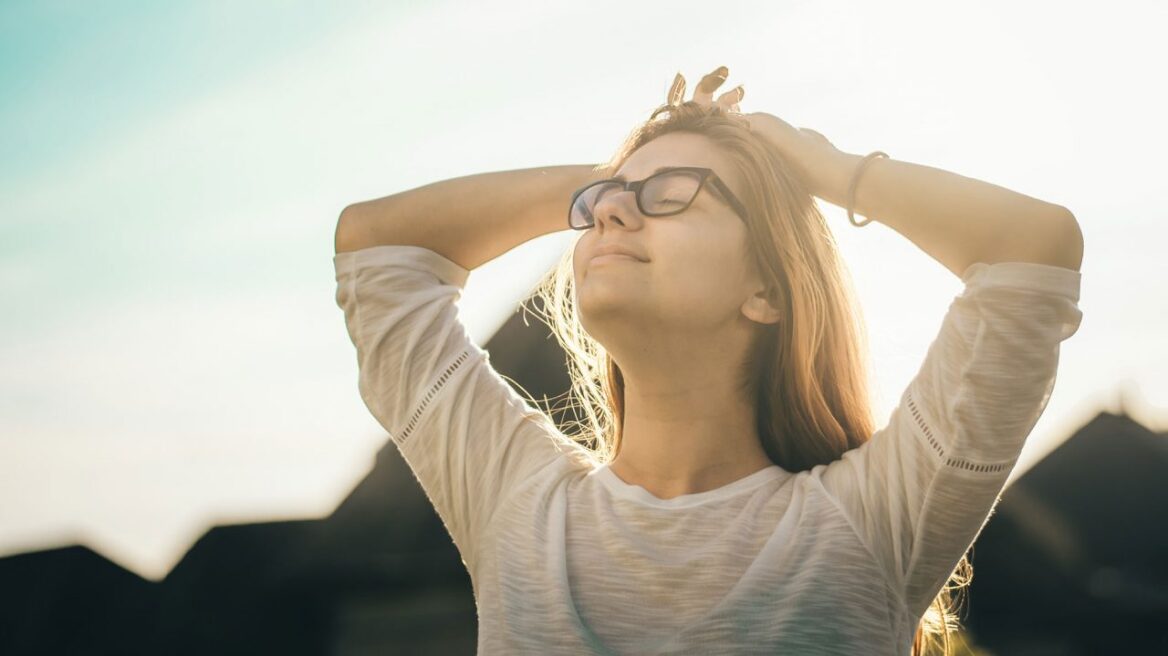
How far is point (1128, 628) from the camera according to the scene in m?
13.2

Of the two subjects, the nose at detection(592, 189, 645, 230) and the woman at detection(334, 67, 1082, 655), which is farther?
the nose at detection(592, 189, 645, 230)

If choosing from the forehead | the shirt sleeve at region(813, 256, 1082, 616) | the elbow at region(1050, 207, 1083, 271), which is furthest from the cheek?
the elbow at region(1050, 207, 1083, 271)

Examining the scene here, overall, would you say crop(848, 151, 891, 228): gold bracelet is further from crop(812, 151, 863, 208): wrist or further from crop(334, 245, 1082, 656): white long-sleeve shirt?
crop(334, 245, 1082, 656): white long-sleeve shirt

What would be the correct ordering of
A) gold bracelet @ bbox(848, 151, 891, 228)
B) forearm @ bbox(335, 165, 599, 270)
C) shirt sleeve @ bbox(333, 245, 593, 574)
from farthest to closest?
forearm @ bbox(335, 165, 599, 270) < shirt sleeve @ bbox(333, 245, 593, 574) < gold bracelet @ bbox(848, 151, 891, 228)

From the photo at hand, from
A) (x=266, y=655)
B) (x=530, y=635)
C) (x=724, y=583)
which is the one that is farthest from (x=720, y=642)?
(x=266, y=655)

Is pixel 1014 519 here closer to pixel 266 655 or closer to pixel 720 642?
pixel 266 655

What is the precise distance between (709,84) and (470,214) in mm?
764

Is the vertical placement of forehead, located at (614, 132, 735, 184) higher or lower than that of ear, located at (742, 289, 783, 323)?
higher

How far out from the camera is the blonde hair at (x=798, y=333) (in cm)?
282

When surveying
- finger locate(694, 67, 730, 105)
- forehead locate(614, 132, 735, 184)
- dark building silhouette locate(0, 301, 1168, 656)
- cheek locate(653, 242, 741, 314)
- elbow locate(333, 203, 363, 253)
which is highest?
finger locate(694, 67, 730, 105)

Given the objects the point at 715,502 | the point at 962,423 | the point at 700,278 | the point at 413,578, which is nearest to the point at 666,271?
the point at 700,278

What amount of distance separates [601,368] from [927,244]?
→ 3.68ft

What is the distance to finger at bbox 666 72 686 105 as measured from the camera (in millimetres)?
3198

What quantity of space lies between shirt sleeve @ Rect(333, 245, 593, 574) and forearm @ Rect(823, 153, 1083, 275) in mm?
995
